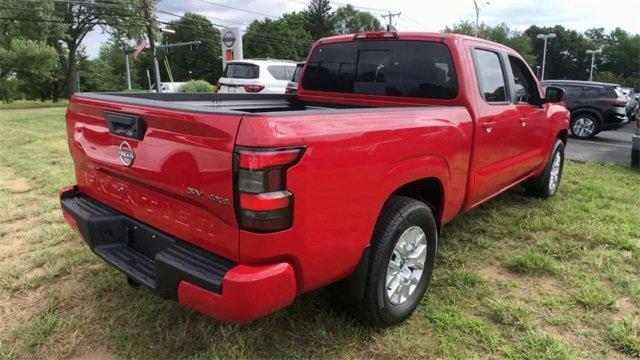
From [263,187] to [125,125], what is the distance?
969mm

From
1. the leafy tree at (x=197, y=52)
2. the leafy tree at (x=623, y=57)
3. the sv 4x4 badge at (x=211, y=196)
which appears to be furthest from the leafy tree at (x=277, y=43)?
the sv 4x4 badge at (x=211, y=196)

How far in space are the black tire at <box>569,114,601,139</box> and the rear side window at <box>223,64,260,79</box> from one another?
900cm

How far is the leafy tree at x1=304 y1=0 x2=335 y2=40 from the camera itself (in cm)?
8794

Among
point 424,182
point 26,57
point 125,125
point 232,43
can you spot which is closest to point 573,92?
point 232,43

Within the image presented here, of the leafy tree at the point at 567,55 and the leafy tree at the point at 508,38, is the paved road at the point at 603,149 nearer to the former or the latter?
the leafy tree at the point at 508,38

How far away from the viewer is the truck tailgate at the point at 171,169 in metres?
2.08

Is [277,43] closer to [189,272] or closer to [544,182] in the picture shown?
[544,182]

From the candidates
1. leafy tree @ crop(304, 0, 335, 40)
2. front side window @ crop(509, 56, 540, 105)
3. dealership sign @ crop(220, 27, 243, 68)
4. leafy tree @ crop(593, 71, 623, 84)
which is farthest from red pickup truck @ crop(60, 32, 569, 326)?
leafy tree @ crop(304, 0, 335, 40)

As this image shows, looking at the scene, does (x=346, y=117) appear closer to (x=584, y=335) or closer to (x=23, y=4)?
(x=584, y=335)

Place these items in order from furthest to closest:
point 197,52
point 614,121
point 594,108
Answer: point 197,52, point 594,108, point 614,121

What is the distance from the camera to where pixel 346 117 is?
7.72 feet

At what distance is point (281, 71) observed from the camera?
14.5m

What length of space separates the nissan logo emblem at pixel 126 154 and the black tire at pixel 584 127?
45.0ft

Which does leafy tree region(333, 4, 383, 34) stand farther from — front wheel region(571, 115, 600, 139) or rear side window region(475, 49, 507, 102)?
rear side window region(475, 49, 507, 102)
